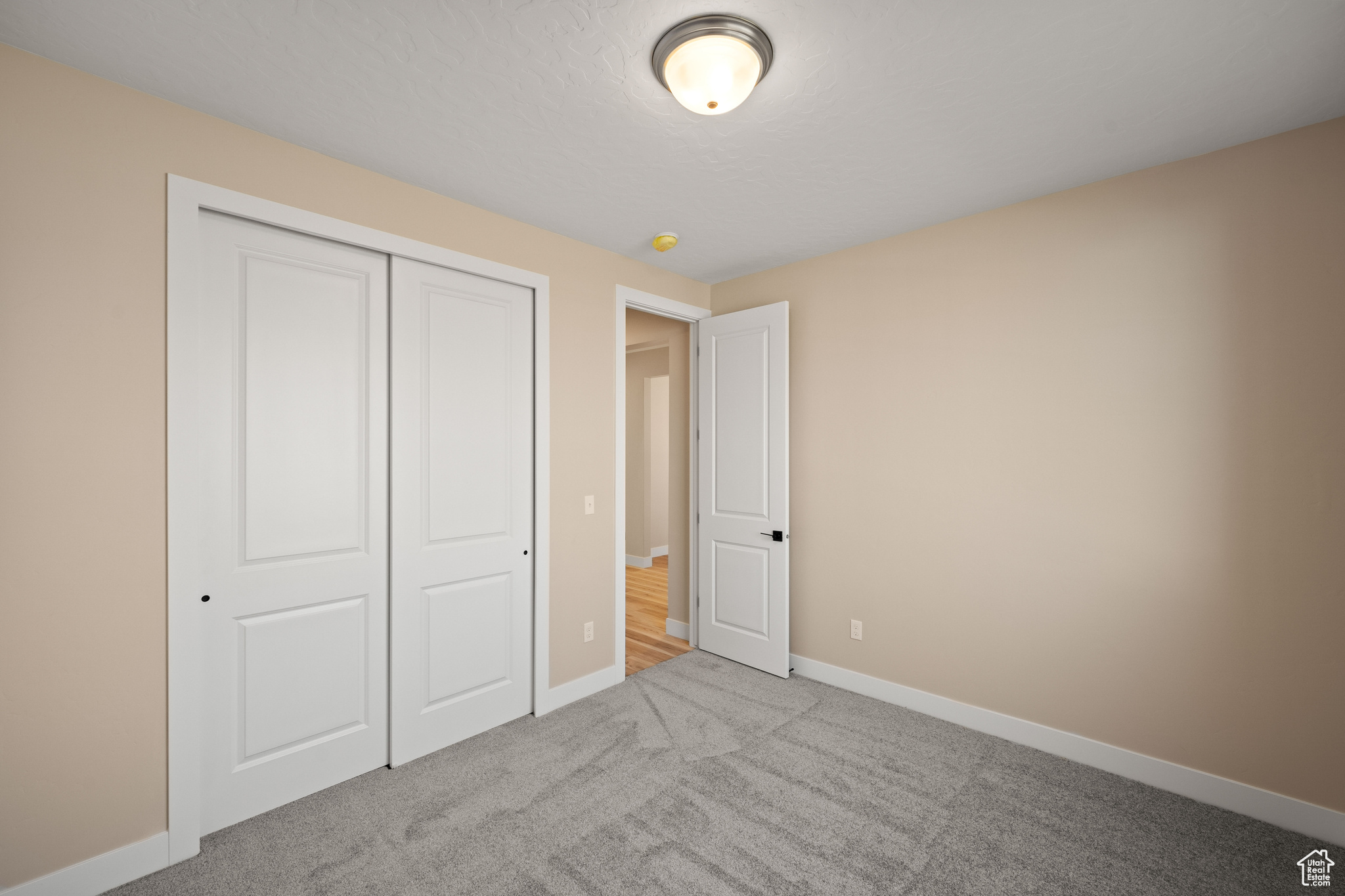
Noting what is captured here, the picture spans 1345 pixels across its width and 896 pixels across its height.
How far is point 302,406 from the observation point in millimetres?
2246

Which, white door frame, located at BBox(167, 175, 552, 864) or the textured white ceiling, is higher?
the textured white ceiling

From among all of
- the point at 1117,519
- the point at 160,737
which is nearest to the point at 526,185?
the point at 160,737

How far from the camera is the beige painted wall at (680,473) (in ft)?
13.8

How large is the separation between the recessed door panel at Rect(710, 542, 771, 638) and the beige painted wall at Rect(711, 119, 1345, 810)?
0.42 metres

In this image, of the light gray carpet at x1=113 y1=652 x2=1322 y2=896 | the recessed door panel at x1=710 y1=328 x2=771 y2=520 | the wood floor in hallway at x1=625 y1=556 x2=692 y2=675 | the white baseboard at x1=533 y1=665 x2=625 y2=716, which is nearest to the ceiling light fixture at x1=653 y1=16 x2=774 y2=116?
the recessed door panel at x1=710 y1=328 x2=771 y2=520

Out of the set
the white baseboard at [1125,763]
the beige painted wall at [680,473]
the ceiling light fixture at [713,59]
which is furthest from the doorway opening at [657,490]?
the ceiling light fixture at [713,59]

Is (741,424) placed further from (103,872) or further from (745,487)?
(103,872)

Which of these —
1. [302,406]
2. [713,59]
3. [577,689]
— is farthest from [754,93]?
[577,689]

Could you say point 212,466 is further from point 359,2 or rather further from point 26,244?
point 359,2

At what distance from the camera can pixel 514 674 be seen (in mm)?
2932

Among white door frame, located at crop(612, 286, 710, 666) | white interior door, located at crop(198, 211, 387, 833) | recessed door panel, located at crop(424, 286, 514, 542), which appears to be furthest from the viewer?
white door frame, located at crop(612, 286, 710, 666)

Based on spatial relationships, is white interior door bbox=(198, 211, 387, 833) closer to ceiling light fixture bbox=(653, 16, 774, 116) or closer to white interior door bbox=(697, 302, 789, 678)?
ceiling light fixture bbox=(653, 16, 774, 116)

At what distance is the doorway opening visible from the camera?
4207 mm

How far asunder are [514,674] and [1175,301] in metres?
3.51
